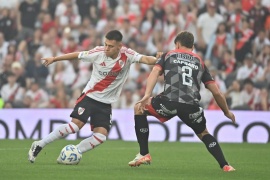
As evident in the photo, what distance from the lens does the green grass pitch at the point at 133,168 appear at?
37.1 ft

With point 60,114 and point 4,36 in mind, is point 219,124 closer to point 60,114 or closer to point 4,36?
point 60,114

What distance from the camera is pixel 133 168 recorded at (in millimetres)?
12539

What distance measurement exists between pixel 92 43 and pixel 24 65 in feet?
6.65

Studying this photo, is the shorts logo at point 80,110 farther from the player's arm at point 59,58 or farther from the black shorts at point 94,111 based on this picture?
the player's arm at point 59,58

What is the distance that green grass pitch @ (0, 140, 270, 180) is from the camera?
11.3 metres

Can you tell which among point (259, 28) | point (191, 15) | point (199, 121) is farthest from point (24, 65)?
point (199, 121)

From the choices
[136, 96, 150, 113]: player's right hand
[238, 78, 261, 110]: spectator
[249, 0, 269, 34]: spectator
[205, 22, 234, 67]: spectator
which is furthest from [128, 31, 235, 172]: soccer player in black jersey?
[249, 0, 269, 34]: spectator

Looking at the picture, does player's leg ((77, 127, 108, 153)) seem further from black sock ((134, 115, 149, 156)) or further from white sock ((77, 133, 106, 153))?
black sock ((134, 115, 149, 156))

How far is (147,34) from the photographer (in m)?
24.6

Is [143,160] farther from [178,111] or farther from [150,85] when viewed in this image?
[150,85]

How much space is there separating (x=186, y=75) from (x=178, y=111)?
52 cm

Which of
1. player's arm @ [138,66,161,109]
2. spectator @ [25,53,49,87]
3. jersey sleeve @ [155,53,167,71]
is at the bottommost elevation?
spectator @ [25,53,49,87]

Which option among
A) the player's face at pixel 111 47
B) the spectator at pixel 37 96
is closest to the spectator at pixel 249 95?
the spectator at pixel 37 96

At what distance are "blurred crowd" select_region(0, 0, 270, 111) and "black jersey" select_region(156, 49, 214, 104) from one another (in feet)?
32.8
